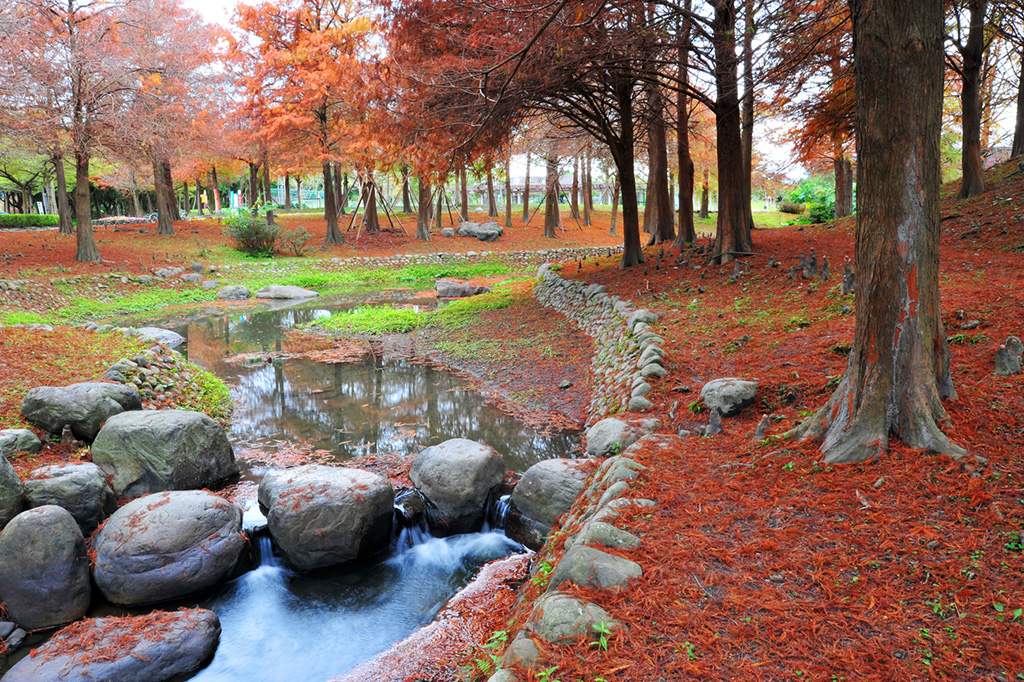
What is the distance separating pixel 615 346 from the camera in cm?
891

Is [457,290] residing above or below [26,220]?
below

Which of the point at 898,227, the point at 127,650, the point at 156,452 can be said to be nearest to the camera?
the point at 898,227

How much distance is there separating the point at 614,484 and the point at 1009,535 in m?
2.10

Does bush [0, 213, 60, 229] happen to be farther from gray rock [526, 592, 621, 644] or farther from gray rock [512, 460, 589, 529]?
gray rock [526, 592, 621, 644]

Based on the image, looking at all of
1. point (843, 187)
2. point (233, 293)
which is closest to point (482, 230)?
point (233, 293)

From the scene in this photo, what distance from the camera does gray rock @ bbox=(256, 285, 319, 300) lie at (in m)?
20.0

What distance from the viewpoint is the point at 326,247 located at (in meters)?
27.5

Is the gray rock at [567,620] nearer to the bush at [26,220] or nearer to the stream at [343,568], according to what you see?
the stream at [343,568]

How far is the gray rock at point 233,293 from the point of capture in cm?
1995

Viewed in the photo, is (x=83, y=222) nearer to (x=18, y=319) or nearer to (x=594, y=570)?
(x=18, y=319)

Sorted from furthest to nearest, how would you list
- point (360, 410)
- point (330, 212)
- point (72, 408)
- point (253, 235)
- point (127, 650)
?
point (330, 212) → point (253, 235) → point (360, 410) → point (72, 408) → point (127, 650)

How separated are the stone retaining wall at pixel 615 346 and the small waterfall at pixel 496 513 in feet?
5.00

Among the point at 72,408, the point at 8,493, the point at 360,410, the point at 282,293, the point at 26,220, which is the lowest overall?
the point at 360,410

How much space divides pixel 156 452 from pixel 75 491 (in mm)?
940
